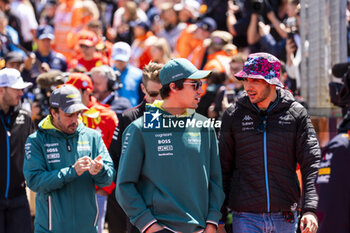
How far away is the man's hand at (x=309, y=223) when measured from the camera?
4.52 meters

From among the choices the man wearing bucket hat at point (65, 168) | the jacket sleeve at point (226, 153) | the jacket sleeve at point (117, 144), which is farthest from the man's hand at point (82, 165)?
the jacket sleeve at point (226, 153)

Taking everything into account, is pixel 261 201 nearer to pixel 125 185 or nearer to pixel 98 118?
pixel 125 185

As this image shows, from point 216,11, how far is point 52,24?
4.21 meters

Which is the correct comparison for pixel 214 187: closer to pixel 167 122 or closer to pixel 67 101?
pixel 167 122

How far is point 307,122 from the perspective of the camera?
4.92m

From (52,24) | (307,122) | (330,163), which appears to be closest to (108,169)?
(307,122)

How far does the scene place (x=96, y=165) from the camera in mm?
5328

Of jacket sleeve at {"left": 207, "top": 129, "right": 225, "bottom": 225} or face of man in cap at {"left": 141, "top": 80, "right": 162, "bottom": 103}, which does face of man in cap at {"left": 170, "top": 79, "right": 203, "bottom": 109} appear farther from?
face of man in cap at {"left": 141, "top": 80, "right": 162, "bottom": 103}

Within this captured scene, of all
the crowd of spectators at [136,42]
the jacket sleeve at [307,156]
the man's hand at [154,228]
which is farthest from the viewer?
the crowd of spectators at [136,42]

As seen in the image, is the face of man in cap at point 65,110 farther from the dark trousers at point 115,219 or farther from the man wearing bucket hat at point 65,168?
the dark trousers at point 115,219

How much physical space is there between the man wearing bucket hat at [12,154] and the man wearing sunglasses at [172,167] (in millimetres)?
2088

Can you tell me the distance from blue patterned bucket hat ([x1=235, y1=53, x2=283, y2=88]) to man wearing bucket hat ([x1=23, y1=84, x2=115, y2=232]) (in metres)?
1.45

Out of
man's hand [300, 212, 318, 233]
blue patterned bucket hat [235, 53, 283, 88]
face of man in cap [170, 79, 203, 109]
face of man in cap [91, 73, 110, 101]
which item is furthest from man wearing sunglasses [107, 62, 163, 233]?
man's hand [300, 212, 318, 233]

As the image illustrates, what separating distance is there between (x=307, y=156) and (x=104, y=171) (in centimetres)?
176
